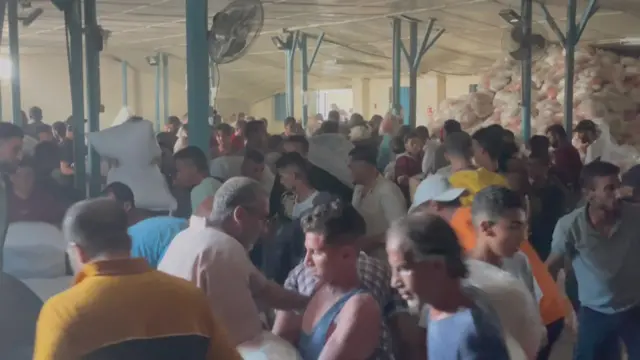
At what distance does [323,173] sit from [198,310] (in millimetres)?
2645

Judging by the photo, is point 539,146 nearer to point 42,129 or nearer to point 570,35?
point 570,35

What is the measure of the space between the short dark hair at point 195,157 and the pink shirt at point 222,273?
6.06 feet

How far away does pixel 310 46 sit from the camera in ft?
52.0

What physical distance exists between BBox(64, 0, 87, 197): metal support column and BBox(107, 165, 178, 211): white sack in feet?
4.48

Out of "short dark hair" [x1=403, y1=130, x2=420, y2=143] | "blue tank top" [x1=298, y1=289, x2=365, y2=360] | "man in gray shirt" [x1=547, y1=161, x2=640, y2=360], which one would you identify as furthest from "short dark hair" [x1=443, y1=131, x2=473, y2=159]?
"short dark hair" [x1=403, y1=130, x2=420, y2=143]

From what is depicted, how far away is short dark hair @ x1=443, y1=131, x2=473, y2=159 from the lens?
4.01m

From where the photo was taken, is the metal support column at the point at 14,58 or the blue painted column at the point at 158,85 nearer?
the metal support column at the point at 14,58

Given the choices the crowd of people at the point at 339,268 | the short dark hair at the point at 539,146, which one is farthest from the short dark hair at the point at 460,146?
the short dark hair at the point at 539,146

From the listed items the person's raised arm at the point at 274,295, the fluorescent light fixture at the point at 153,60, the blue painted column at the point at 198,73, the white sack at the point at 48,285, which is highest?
the fluorescent light fixture at the point at 153,60

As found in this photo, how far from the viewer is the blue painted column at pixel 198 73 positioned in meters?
4.89

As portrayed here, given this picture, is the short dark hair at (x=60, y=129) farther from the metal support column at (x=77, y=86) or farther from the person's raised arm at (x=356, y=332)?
the person's raised arm at (x=356, y=332)

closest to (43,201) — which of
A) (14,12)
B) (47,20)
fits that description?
(14,12)

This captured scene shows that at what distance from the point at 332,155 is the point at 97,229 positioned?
314 centimetres

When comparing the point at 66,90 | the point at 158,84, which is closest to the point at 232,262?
the point at 158,84
